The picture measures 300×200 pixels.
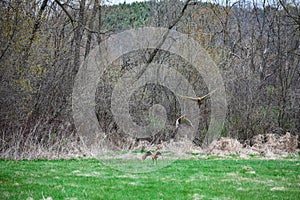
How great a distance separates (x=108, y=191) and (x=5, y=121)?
7.21 m

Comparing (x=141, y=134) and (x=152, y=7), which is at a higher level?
(x=152, y=7)

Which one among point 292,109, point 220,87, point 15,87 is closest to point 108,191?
point 15,87

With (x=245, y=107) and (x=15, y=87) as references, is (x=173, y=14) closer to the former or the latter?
(x=245, y=107)

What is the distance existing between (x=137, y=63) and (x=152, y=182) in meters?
11.2

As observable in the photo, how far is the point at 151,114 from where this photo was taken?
17.8 m

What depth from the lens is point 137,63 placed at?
18.8m

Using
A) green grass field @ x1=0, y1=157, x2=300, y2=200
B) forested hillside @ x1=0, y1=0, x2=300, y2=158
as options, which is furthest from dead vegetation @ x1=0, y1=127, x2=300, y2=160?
green grass field @ x1=0, y1=157, x2=300, y2=200

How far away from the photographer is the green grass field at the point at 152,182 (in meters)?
6.69

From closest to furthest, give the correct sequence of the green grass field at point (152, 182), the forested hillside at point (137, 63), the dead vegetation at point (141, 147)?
the green grass field at point (152, 182)
the dead vegetation at point (141, 147)
the forested hillside at point (137, 63)

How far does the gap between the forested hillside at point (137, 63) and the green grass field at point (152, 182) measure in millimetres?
3198

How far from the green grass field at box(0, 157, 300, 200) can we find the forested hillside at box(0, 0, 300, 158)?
10.5 ft

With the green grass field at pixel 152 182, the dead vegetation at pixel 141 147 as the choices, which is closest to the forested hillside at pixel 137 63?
the dead vegetation at pixel 141 147

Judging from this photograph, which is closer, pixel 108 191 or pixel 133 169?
pixel 108 191

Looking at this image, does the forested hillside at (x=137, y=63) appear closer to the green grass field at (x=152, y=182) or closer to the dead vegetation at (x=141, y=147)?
the dead vegetation at (x=141, y=147)
